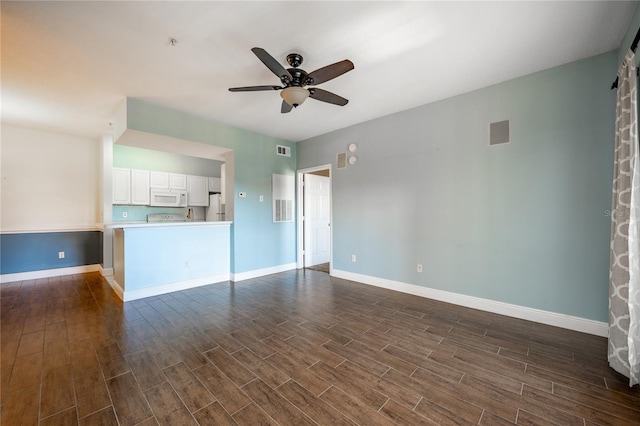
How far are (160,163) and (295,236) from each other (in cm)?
372

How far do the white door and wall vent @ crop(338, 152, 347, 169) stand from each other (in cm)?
99

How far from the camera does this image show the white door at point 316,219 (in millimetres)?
5789

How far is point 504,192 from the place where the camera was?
309 centimetres

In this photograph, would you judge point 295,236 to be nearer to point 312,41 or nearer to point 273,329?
point 273,329

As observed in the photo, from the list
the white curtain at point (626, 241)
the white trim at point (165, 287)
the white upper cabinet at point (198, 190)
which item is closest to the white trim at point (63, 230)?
the white trim at point (165, 287)

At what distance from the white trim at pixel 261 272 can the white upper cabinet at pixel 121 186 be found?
3.08 meters

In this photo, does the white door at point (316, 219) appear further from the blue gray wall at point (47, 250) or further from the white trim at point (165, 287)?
the blue gray wall at point (47, 250)

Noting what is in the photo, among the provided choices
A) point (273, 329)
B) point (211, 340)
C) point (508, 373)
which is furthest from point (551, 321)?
point (211, 340)

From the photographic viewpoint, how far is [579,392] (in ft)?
5.88

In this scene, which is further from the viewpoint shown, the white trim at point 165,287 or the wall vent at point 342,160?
the wall vent at point 342,160

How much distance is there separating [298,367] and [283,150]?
432 centimetres

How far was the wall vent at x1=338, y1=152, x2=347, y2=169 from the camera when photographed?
4781 millimetres

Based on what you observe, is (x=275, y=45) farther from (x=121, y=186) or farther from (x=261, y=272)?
(x=121, y=186)

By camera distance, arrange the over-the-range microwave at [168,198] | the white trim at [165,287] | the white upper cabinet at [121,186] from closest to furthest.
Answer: the white trim at [165,287], the white upper cabinet at [121,186], the over-the-range microwave at [168,198]
